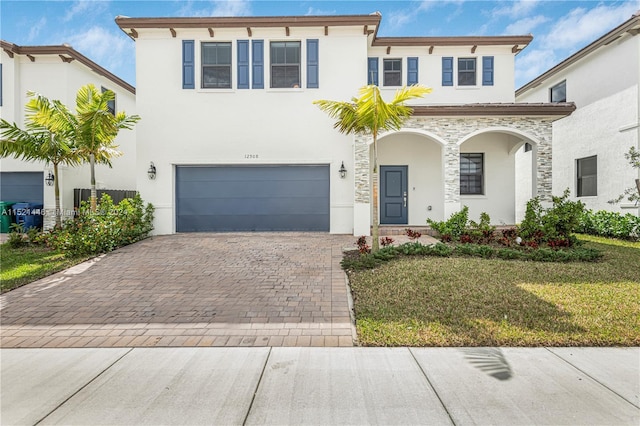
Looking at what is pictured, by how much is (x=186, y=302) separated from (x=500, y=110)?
1038 cm

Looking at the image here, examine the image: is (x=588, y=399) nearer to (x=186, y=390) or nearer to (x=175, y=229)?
(x=186, y=390)

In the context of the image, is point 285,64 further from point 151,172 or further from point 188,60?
point 151,172

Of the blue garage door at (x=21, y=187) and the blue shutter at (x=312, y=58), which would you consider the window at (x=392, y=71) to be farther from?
the blue garage door at (x=21, y=187)

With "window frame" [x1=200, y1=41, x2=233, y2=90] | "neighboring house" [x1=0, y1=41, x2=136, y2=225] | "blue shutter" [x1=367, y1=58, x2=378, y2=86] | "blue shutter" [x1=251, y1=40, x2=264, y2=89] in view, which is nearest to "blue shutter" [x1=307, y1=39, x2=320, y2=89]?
"blue shutter" [x1=251, y1=40, x2=264, y2=89]

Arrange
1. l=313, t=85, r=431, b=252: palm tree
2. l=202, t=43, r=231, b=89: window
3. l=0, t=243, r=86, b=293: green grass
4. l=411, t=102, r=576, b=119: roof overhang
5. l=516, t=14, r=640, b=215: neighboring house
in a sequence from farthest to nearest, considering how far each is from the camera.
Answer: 1. l=202, t=43, r=231, b=89: window
2. l=516, t=14, r=640, b=215: neighboring house
3. l=411, t=102, r=576, b=119: roof overhang
4. l=313, t=85, r=431, b=252: palm tree
5. l=0, t=243, r=86, b=293: green grass

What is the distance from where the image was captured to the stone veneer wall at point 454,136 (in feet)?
34.6

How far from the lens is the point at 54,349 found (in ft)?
12.0

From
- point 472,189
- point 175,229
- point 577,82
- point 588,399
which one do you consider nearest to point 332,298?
point 588,399

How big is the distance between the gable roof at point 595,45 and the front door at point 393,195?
7720mm

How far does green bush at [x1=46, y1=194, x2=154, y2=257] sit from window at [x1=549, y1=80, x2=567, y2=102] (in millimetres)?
17020

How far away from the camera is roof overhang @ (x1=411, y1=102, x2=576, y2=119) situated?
10.3 m

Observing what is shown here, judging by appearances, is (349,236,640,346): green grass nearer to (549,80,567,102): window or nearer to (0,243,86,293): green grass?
(0,243,86,293): green grass

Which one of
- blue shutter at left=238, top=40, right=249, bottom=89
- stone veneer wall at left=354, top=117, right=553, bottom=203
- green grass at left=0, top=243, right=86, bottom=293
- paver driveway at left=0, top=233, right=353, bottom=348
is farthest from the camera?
blue shutter at left=238, top=40, right=249, bottom=89

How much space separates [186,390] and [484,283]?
4.76 meters
